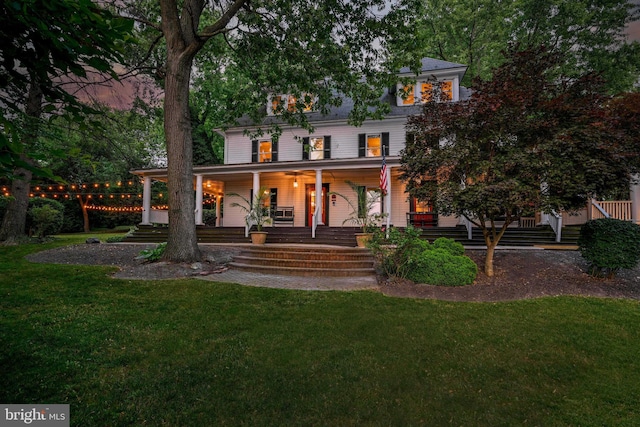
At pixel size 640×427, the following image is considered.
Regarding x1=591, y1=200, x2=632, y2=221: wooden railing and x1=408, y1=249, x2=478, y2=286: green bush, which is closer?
x1=408, y1=249, x2=478, y2=286: green bush

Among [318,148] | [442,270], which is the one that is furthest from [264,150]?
[442,270]

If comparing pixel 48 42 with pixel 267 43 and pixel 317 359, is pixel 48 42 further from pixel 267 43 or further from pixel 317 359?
pixel 267 43

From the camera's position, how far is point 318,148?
15281 mm

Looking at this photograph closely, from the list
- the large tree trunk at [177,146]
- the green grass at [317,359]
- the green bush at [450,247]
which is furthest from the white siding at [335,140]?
the green grass at [317,359]

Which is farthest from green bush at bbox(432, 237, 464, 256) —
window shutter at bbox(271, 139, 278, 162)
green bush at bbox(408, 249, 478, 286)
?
window shutter at bbox(271, 139, 278, 162)

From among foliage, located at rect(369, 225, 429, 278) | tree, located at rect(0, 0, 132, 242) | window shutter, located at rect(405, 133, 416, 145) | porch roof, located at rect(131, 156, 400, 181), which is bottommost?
foliage, located at rect(369, 225, 429, 278)

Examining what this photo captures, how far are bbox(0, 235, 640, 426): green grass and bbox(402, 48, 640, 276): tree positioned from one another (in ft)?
7.09

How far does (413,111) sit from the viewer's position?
47.9 ft

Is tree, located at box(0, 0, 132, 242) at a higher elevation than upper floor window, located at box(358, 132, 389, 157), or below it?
below

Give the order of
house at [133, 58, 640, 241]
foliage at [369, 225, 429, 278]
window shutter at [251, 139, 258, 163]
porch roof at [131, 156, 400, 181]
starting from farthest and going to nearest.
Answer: window shutter at [251, 139, 258, 163], house at [133, 58, 640, 241], porch roof at [131, 156, 400, 181], foliage at [369, 225, 429, 278]

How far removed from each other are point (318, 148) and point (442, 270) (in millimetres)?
10400

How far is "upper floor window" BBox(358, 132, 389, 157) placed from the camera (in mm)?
14430

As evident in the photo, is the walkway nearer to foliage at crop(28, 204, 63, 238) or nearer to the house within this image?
the house

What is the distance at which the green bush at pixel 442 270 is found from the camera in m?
6.33
